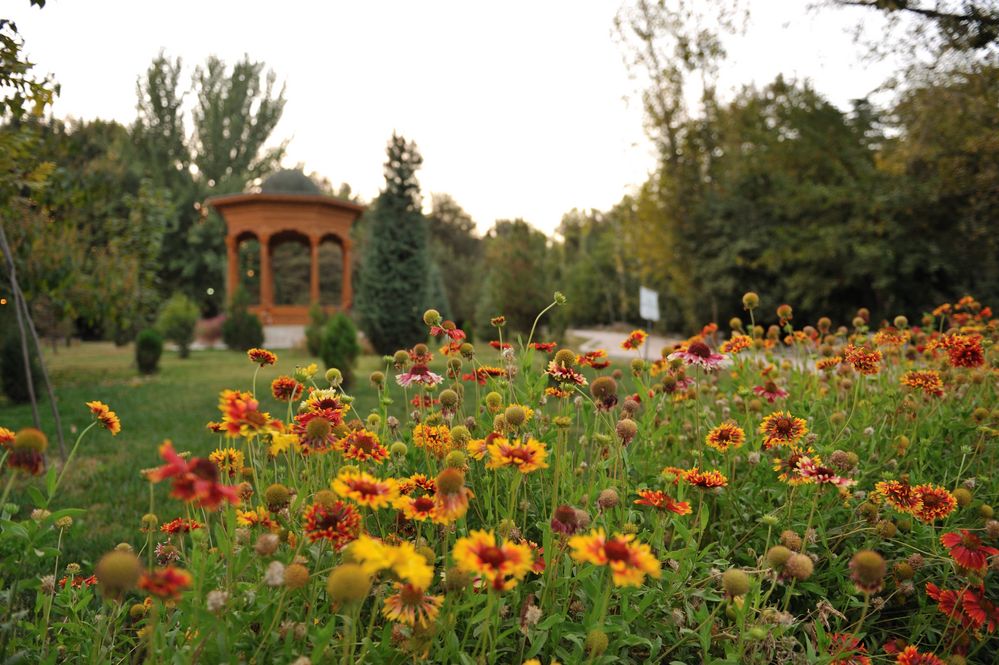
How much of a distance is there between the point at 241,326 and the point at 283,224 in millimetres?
3473

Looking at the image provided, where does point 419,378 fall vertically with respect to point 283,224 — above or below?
below

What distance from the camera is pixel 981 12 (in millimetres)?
5766

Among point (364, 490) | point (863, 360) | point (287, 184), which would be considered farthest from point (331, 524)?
point (287, 184)

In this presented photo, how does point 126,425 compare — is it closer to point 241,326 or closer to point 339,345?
point 339,345

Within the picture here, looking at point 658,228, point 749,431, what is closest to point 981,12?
point 749,431

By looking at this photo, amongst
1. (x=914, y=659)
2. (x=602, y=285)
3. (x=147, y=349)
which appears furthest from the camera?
(x=602, y=285)

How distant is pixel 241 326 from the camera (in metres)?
15.2

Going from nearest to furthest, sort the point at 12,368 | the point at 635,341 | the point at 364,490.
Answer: the point at 364,490
the point at 635,341
the point at 12,368

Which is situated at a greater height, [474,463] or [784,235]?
[784,235]

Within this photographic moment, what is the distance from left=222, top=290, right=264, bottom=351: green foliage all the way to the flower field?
13732 millimetres

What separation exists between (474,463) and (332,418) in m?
0.59

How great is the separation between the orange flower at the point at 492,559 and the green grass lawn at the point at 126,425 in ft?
3.28

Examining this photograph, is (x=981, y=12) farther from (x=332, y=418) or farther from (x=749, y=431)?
(x=332, y=418)

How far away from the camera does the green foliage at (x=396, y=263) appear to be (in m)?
12.8
